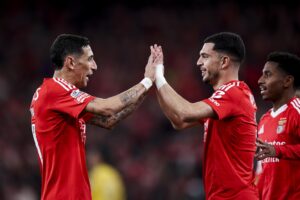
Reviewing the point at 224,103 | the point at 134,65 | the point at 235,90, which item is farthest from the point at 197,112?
the point at 134,65

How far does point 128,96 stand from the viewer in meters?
6.57

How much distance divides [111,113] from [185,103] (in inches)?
23.8

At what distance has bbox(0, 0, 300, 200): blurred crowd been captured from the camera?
12.8m

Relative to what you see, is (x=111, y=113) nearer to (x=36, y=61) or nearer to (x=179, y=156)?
(x=179, y=156)

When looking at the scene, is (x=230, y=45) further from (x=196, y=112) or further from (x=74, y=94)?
(x=74, y=94)

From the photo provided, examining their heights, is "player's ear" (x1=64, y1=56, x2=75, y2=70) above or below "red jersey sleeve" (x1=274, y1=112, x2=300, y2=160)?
above

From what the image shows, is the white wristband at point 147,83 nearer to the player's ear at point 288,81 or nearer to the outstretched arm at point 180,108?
the outstretched arm at point 180,108

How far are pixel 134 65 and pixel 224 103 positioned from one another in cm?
887

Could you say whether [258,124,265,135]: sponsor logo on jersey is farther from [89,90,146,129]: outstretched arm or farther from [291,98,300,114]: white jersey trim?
[89,90,146,129]: outstretched arm

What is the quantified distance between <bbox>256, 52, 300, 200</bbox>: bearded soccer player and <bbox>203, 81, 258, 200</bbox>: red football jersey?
369 mm

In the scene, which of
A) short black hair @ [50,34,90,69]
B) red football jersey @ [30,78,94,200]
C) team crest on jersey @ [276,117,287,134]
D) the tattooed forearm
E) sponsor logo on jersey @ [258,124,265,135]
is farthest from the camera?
sponsor logo on jersey @ [258,124,265,135]

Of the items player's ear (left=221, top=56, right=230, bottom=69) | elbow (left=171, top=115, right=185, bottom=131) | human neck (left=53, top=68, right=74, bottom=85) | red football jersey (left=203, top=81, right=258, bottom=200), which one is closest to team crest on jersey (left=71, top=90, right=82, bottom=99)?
human neck (left=53, top=68, right=74, bottom=85)

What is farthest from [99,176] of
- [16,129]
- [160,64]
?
[160,64]

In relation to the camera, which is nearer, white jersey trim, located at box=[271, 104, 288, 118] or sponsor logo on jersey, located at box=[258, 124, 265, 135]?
white jersey trim, located at box=[271, 104, 288, 118]
